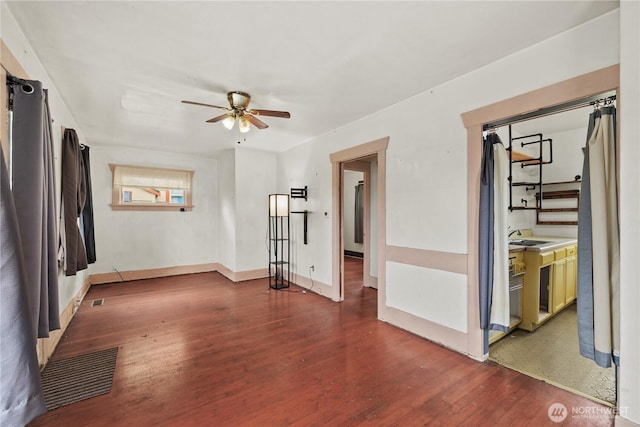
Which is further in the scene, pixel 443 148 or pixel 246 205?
pixel 246 205

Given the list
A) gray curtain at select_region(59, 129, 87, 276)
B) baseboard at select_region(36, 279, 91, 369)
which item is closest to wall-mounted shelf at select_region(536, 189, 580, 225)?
baseboard at select_region(36, 279, 91, 369)

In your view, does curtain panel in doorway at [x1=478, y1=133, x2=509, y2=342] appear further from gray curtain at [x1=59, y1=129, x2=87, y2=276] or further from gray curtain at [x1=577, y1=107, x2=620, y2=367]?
gray curtain at [x1=59, y1=129, x2=87, y2=276]

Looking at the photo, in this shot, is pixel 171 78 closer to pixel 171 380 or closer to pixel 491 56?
pixel 171 380

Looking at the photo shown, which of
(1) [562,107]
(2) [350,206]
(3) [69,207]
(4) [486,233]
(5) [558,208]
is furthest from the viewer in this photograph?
(2) [350,206]

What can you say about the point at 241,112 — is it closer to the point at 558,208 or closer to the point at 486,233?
the point at 486,233

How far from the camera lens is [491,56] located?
2318mm

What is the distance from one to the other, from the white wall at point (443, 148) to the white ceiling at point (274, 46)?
0.40 feet

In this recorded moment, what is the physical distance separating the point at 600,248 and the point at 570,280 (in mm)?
2444

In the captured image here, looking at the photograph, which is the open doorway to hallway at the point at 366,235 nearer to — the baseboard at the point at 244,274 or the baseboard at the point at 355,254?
the baseboard at the point at 244,274

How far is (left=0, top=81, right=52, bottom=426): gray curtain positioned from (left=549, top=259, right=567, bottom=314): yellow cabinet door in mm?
4565

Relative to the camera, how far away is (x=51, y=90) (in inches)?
109

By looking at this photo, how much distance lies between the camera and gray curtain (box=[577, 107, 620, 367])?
180 cm

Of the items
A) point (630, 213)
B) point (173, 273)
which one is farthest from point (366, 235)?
point (173, 273)

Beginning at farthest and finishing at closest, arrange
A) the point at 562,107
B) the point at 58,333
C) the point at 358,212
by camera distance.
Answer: the point at 358,212
the point at 58,333
the point at 562,107
